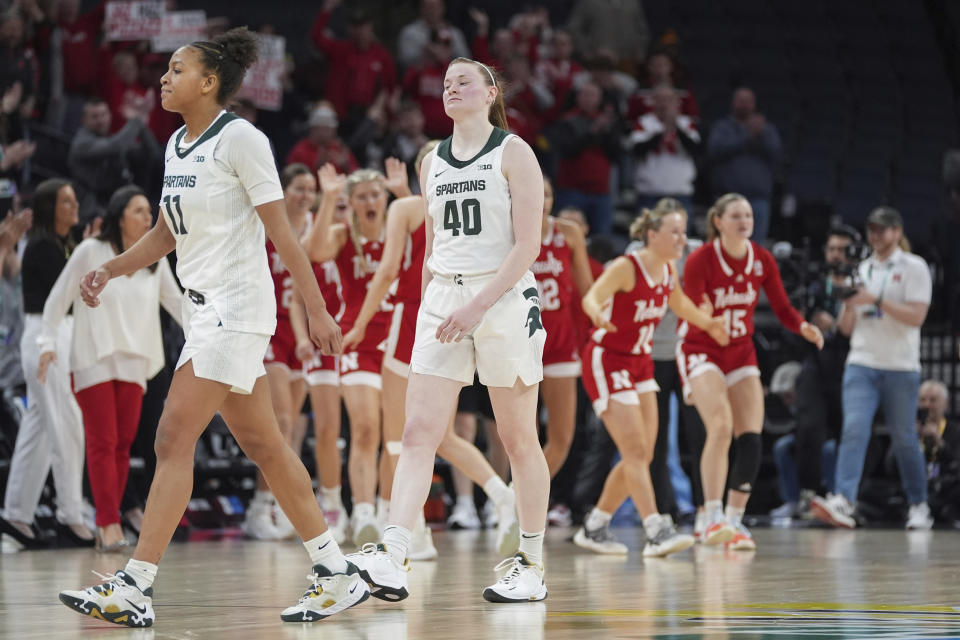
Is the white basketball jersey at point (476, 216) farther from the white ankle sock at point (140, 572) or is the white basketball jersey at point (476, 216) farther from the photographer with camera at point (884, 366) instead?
the photographer with camera at point (884, 366)

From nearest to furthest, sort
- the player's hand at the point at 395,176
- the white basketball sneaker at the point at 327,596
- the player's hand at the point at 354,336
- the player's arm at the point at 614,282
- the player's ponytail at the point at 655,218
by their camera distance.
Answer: the white basketball sneaker at the point at 327,596, the player's hand at the point at 395,176, the player's hand at the point at 354,336, the player's arm at the point at 614,282, the player's ponytail at the point at 655,218

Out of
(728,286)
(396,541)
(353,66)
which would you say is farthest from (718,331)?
(353,66)

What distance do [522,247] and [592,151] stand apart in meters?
8.44

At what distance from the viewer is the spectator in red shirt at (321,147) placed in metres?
12.9

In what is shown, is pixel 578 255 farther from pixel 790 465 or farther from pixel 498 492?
pixel 790 465

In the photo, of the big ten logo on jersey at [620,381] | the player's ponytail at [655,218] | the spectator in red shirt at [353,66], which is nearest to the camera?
the big ten logo on jersey at [620,381]

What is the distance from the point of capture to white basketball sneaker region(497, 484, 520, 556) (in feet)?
25.5

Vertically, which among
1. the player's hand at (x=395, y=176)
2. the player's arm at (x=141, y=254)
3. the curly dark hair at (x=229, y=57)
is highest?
the curly dark hair at (x=229, y=57)

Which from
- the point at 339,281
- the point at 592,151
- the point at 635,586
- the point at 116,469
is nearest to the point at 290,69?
the point at 592,151

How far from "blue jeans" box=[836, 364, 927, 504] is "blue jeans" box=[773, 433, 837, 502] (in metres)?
0.88

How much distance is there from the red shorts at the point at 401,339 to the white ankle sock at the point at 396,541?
2.36 m

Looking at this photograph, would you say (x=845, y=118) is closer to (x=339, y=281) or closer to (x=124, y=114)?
(x=124, y=114)

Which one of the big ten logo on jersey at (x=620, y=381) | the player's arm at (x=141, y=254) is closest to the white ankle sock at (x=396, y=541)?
the player's arm at (x=141, y=254)

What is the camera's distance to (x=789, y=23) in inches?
755
